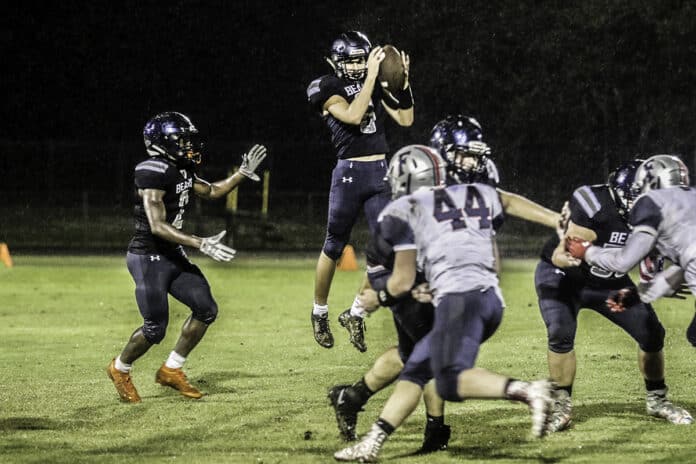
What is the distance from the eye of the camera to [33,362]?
10109 millimetres

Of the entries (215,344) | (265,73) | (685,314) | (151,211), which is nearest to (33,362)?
(215,344)

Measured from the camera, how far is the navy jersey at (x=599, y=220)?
7293mm

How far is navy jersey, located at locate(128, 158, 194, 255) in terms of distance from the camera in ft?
27.3

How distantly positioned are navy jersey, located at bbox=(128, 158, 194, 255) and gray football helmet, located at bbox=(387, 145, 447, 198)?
8.54 feet

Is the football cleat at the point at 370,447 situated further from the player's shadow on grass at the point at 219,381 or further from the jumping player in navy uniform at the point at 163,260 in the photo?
the player's shadow on grass at the point at 219,381

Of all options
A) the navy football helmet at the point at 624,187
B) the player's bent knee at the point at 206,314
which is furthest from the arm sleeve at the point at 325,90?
the navy football helmet at the point at 624,187

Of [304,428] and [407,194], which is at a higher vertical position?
[407,194]

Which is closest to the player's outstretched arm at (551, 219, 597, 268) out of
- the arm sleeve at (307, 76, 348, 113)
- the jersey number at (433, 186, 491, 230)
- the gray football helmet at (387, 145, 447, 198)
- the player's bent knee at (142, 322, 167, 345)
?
the jersey number at (433, 186, 491, 230)

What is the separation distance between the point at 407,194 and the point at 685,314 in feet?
27.2

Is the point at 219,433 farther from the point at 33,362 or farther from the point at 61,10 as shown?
the point at 61,10

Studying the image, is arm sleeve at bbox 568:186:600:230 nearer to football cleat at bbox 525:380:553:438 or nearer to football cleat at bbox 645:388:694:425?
→ football cleat at bbox 645:388:694:425

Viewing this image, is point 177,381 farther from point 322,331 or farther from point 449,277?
point 449,277

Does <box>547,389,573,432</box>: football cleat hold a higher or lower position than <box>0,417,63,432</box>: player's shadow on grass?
higher

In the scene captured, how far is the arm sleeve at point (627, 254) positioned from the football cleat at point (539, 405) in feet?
4.20
